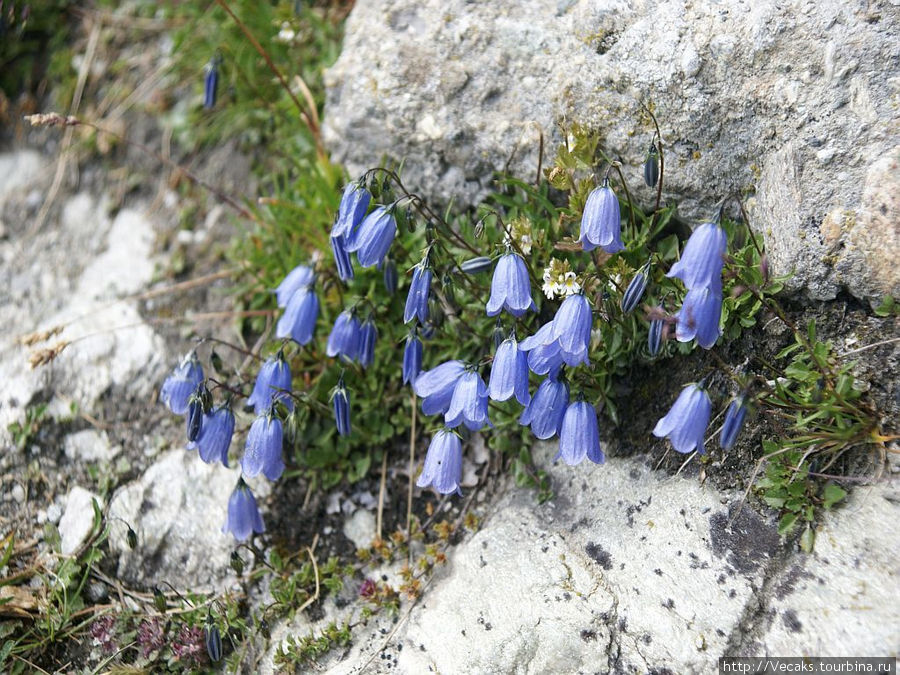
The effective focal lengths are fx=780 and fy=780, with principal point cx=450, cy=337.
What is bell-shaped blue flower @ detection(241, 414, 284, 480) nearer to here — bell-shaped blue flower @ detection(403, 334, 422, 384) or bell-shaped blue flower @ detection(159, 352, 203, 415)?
bell-shaped blue flower @ detection(159, 352, 203, 415)

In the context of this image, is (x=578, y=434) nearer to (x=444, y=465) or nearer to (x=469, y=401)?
(x=469, y=401)

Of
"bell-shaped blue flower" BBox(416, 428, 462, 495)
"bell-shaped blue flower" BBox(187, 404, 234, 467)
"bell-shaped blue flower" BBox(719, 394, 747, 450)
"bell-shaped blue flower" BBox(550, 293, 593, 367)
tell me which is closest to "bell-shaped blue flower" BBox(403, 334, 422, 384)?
"bell-shaped blue flower" BBox(416, 428, 462, 495)

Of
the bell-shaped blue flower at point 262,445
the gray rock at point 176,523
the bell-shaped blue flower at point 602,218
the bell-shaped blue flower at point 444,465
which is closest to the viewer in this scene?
the bell-shaped blue flower at point 602,218

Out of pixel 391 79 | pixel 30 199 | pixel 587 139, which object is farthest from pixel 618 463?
pixel 30 199

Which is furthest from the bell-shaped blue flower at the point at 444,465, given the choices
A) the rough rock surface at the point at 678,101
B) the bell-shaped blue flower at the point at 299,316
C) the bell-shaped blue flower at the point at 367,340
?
the rough rock surface at the point at 678,101

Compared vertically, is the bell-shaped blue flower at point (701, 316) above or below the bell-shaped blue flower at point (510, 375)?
above

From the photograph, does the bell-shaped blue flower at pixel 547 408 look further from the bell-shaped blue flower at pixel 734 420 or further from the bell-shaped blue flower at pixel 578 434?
the bell-shaped blue flower at pixel 734 420
